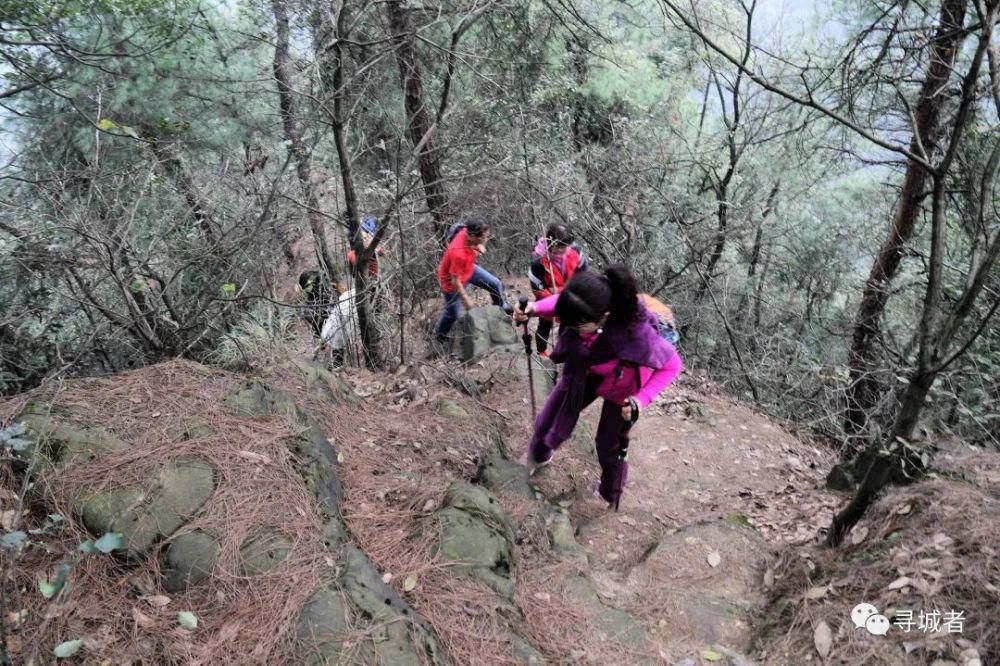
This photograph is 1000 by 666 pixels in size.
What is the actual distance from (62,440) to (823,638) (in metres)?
3.98

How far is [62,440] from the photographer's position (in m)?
3.03

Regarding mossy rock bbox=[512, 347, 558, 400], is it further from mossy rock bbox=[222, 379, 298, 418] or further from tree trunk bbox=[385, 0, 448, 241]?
mossy rock bbox=[222, 379, 298, 418]

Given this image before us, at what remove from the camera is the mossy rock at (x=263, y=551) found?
105 inches

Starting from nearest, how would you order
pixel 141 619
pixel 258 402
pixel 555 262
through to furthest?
1. pixel 141 619
2. pixel 258 402
3. pixel 555 262

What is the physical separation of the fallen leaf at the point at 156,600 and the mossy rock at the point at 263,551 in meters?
0.32

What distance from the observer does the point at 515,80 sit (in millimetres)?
11148

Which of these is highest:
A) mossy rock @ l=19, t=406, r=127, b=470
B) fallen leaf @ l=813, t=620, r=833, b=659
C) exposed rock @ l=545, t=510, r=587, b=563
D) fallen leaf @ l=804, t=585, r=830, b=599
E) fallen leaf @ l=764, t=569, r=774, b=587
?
mossy rock @ l=19, t=406, r=127, b=470

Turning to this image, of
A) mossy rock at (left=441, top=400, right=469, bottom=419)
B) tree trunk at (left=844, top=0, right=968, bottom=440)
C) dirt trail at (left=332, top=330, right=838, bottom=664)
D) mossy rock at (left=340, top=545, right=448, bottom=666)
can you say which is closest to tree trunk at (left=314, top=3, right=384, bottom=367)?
dirt trail at (left=332, top=330, right=838, bottom=664)

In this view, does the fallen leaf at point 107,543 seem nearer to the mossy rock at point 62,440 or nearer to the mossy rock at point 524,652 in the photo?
the mossy rock at point 62,440

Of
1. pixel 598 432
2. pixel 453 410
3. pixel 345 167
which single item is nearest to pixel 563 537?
pixel 598 432

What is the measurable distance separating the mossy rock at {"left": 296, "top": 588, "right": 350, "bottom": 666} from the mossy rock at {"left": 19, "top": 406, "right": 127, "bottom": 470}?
1445 millimetres

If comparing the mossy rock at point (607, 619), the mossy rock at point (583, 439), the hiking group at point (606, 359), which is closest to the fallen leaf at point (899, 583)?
the mossy rock at point (607, 619)

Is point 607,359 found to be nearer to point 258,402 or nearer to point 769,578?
point 769,578

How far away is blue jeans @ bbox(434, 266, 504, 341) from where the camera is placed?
7.05 m
